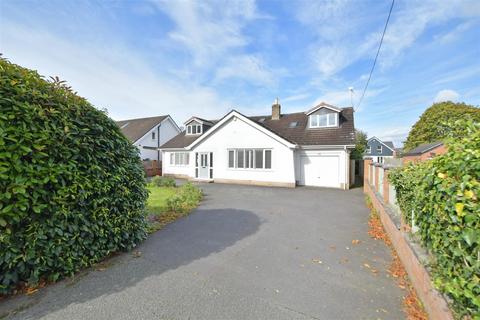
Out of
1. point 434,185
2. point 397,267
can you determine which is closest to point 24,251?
point 434,185

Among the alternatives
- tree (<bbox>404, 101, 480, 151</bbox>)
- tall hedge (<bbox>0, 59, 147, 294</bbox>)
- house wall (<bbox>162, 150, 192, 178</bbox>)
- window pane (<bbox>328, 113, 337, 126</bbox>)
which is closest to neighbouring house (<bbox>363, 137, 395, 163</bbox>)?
tree (<bbox>404, 101, 480, 151</bbox>)

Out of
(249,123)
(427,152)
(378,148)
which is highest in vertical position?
(249,123)

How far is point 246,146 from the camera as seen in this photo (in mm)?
16312

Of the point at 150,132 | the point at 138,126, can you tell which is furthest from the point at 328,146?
the point at 138,126

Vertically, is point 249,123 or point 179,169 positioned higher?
point 249,123

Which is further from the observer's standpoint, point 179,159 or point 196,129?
point 196,129

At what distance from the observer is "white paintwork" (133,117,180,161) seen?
25078 mm

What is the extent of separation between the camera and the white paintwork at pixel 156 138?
25.1m

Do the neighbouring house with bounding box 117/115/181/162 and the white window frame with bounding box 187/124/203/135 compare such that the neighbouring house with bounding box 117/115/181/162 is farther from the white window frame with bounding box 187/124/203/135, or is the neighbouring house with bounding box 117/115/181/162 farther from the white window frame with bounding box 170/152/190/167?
the white window frame with bounding box 187/124/203/135

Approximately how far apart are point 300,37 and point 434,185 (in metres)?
10.1

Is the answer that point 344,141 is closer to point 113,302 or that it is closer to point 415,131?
point 113,302

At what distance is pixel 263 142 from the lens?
15758 millimetres

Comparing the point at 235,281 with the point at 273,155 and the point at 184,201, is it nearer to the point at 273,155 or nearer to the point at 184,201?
the point at 184,201

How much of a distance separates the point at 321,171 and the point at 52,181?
1455 centimetres
